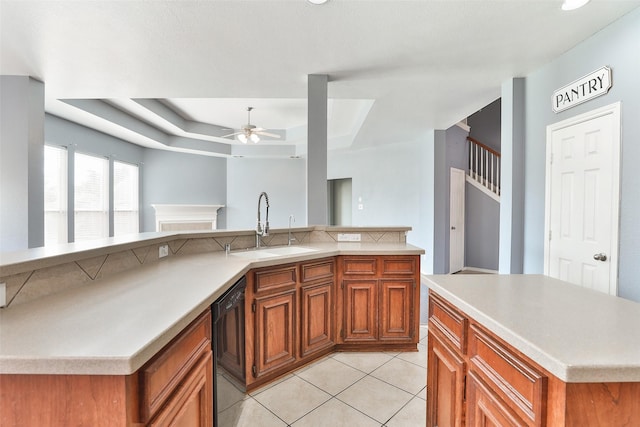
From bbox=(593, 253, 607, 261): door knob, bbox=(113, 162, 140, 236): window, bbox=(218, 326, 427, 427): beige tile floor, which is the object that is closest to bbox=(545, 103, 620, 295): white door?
bbox=(593, 253, 607, 261): door knob

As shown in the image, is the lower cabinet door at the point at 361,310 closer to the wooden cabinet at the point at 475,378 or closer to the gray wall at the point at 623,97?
the wooden cabinet at the point at 475,378

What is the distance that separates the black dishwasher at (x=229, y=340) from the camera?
1.34 m

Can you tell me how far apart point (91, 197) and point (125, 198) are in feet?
3.19

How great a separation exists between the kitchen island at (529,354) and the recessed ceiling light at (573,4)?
6.26 ft

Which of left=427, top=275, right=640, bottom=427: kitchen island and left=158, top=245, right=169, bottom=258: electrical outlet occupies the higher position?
left=158, top=245, right=169, bottom=258: electrical outlet

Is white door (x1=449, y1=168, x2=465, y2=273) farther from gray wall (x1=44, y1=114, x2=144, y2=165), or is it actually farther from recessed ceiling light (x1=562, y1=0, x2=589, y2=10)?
gray wall (x1=44, y1=114, x2=144, y2=165)

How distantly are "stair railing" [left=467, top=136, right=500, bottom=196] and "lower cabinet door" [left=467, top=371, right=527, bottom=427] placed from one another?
5.74 metres

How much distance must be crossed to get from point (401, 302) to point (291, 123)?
4.86 meters

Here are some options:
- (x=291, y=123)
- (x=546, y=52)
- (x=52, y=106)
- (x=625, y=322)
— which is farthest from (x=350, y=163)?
(x=625, y=322)

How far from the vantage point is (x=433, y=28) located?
2311 mm

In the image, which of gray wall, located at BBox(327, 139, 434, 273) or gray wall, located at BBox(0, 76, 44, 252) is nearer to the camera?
gray wall, located at BBox(0, 76, 44, 252)

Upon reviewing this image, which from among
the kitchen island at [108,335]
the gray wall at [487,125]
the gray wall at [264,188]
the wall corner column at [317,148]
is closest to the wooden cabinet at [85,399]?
the kitchen island at [108,335]

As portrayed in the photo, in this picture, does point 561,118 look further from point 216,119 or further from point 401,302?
point 216,119

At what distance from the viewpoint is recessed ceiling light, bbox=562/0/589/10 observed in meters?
1.97
